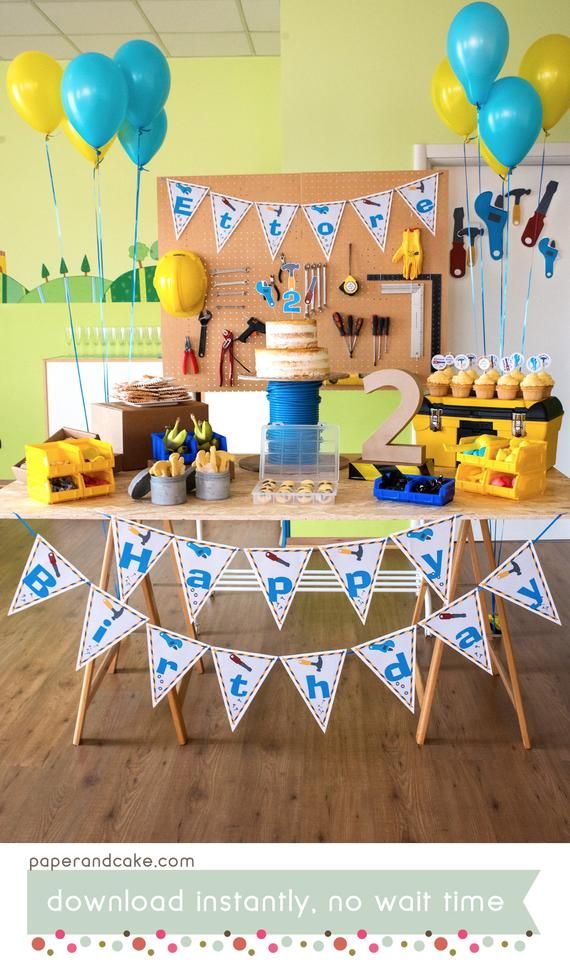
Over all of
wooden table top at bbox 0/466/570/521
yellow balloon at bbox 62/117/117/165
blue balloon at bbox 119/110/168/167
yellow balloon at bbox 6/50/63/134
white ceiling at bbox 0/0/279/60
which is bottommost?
wooden table top at bbox 0/466/570/521

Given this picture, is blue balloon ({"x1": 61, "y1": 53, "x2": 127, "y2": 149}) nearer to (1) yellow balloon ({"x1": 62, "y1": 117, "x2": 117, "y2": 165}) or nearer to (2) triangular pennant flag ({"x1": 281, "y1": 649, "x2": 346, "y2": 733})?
(1) yellow balloon ({"x1": 62, "y1": 117, "x2": 117, "y2": 165})

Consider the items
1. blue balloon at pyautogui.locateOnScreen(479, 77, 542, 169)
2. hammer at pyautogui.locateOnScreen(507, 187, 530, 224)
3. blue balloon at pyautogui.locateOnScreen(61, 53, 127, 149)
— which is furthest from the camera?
hammer at pyautogui.locateOnScreen(507, 187, 530, 224)

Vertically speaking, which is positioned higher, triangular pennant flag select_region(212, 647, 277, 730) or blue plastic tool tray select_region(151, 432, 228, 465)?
blue plastic tool tray select_region(151, 432, 228, 465)

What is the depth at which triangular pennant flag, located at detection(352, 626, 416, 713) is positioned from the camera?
7.97ft

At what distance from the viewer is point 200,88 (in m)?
5.91

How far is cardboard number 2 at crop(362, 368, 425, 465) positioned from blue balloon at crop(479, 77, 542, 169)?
3.70 feet

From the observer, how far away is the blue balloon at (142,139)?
3598 millimetres

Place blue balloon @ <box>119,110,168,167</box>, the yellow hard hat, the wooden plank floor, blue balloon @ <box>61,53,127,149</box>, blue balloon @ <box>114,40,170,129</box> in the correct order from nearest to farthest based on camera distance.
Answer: the wooden plank floor < blue balloon @ <box>61,53,127,149</box> < blue balloon @ <box>114,40,170,129</box> < blue balloon @ <box>119,110,168,167</box> < the yellow hard hat

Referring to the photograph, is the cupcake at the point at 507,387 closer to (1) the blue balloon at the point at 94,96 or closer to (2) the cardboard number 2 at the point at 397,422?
(2) the cardboard number 2 at the point at 397,422

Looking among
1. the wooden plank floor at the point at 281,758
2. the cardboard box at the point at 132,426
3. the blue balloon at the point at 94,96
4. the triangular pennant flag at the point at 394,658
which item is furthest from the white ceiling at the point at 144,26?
the triangular pennant flag at the point at 394,658

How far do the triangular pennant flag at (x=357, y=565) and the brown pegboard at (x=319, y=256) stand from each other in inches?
72.3

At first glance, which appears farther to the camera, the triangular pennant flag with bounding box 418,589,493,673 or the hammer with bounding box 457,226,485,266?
the hammer with bounding box 457,226,485,266

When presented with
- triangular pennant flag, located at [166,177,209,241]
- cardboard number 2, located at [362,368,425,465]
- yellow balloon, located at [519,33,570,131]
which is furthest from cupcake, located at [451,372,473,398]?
triangular pennant flag, located at [166,177,209,241]

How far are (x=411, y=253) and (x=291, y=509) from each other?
2004 millimetres
